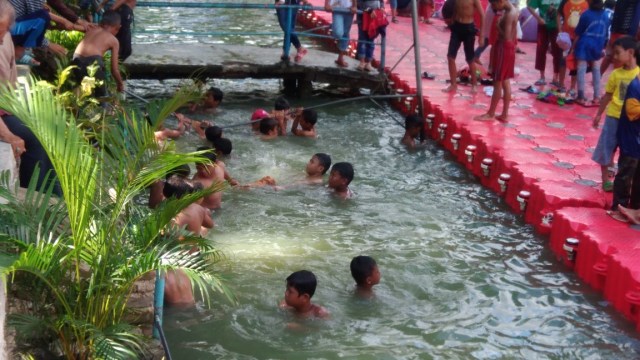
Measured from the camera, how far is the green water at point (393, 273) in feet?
20.8

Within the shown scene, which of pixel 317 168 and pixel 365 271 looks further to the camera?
pixel 317 168

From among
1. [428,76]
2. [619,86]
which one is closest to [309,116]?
[428,76]

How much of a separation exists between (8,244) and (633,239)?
16.5ft

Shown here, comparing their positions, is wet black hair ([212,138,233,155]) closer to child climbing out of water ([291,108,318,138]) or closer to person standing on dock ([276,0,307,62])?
child climbing out of water ([291,108,318,138])

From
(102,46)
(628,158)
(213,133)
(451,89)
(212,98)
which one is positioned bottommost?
(213,133)

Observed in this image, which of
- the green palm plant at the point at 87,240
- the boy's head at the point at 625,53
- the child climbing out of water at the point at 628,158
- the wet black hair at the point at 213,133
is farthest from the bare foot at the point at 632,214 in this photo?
the wet black hair at the point at 213,133

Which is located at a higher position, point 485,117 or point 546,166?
point 485,117

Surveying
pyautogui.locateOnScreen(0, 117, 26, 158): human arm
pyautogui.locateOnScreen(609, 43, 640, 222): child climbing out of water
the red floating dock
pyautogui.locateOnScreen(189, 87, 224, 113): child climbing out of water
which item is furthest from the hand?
pyautogui.locateOnScreen(609, 43, 640, 222): child climbing out of water

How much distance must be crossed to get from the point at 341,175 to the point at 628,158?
2.82m

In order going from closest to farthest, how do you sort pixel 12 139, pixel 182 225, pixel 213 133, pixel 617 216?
1. pixel 12 139
2. pixel 182 225
3. pixel 617 216
4. pixel 213 133

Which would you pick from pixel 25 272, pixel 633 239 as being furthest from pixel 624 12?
pixel 25 272

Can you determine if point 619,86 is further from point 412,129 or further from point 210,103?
point 210,103

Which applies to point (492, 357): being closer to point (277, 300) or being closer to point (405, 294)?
point (405, 294)

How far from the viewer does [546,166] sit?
938cm
